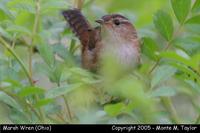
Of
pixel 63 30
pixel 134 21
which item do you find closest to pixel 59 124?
pixel 63 30

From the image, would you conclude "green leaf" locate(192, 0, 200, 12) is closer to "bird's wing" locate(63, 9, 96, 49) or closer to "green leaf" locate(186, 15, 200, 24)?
"green leaf" locate(186, 15, 200, 24)

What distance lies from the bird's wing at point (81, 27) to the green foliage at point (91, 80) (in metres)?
0.73

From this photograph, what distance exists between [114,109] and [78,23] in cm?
239

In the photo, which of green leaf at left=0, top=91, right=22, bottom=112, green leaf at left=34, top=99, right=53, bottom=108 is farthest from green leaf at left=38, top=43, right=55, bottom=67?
green leaf at left=34, top=99, right=53, bottom=108

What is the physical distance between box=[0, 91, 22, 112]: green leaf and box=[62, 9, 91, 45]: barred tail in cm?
176

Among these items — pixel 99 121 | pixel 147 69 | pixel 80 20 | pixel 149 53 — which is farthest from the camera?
pixel 80 20

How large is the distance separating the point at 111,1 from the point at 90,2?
0.32 meters

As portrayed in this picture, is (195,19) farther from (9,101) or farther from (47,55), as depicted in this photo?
(9,101)

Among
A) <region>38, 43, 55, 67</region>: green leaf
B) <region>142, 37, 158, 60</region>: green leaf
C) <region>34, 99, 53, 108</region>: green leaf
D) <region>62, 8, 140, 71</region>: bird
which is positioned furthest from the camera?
<region>62, 8, 140, 71</region>: bird

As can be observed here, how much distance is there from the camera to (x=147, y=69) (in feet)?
8.95

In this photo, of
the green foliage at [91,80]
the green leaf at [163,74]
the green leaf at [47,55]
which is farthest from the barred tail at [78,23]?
the green leaf at [163,74]

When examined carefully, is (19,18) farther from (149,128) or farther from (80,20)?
(80,20)

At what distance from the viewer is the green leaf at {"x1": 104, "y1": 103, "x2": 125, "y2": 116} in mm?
2074

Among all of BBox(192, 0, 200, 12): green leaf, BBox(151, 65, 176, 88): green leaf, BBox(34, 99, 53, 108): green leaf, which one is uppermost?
BBox(192, 0, 200, 12): green leaf
